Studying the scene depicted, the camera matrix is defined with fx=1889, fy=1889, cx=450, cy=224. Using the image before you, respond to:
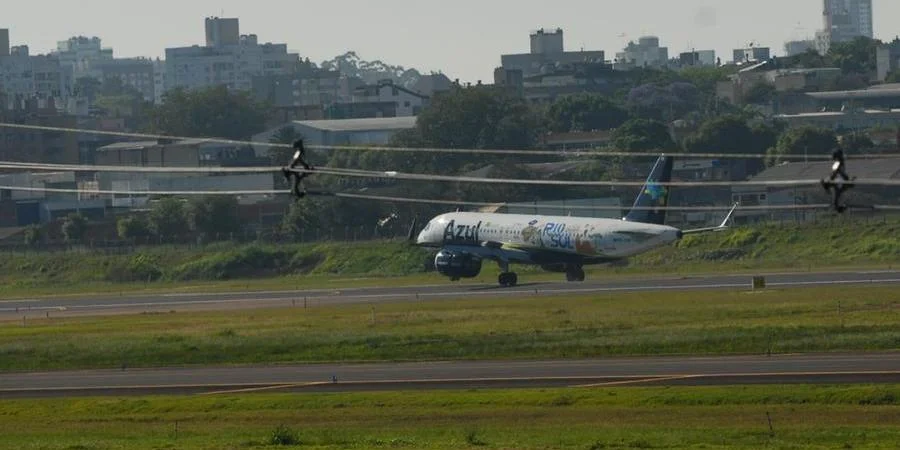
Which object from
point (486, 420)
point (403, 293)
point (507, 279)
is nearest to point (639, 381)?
point (486, 420)

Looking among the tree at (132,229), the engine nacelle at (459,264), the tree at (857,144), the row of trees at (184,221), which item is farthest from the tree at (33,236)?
the tree at (857,144)

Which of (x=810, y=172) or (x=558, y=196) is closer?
(x=810, y=172)

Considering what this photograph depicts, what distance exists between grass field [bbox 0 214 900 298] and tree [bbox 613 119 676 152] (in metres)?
43.6

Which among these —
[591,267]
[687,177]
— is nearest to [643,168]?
[687,177]

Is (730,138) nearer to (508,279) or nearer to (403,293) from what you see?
(508,279)

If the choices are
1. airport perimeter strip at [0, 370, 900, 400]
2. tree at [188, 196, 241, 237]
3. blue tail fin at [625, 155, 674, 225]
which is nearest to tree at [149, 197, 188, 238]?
tree at [188, 196, 241, 237]

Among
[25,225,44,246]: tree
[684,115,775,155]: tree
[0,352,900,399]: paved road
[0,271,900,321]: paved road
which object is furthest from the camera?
[684,115,775,155]: tree

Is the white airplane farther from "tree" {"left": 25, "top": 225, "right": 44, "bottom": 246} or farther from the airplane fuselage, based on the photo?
"tree" {"left": 25, "top": 225, "right": 44, "bottom": 246}

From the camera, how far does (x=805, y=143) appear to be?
544ft

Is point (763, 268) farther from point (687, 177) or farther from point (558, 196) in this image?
point (687, 177)

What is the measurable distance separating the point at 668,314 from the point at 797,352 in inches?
584

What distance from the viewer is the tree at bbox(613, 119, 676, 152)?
174 m

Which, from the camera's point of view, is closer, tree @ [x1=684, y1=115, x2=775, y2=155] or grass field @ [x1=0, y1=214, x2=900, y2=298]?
grass field @ [x1=0, y1=214, x2=900, y2=298]

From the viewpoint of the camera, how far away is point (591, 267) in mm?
118125
